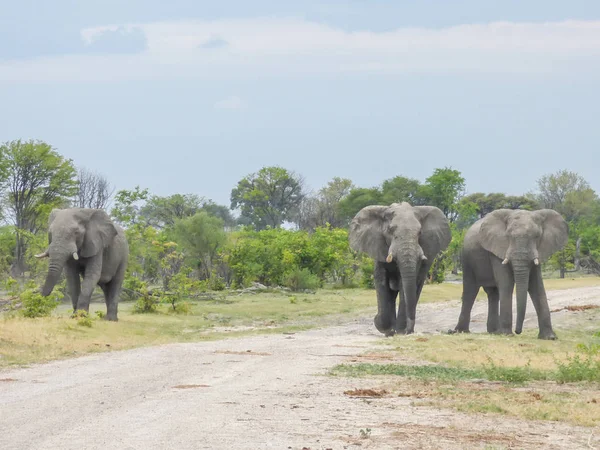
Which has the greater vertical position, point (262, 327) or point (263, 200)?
point (263, 200)

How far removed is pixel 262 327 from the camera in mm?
30297

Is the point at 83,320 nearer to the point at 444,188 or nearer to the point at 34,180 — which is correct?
the point at 34,180

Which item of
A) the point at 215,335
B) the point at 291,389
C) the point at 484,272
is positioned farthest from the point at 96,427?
the point at 484,272

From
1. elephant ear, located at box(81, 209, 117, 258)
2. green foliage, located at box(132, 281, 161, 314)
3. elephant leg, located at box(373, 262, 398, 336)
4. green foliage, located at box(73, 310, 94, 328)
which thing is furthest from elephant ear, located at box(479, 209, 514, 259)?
green foliage, located at box(132, 281, 161, 314)

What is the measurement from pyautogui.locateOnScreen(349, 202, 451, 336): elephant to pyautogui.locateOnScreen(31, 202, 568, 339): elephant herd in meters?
0.02

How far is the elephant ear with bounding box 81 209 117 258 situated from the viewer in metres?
28.5

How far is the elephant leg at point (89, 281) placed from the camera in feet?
90.8

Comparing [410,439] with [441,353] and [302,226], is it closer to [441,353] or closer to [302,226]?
A: [441,353]

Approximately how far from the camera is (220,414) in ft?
36.1

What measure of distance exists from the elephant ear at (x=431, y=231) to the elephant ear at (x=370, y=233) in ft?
2.94

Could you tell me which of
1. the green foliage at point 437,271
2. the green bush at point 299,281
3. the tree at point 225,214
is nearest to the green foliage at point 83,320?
the green bush at point 299,281

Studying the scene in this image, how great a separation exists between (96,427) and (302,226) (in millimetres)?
91495

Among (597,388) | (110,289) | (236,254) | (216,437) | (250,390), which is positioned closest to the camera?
(216,437)

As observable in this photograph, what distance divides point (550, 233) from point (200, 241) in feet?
100
